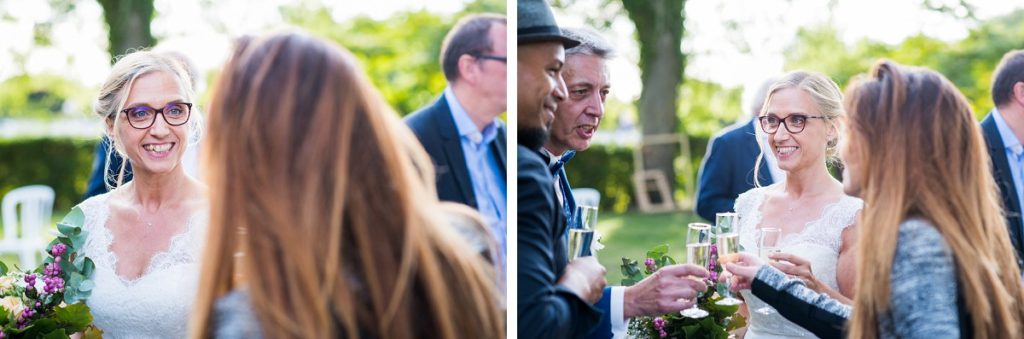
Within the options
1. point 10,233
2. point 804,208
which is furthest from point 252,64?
point 10,233

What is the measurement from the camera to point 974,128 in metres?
2.48

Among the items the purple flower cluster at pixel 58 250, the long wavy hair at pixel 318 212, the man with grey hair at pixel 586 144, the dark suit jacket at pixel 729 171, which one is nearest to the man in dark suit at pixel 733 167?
the dark suit jacket at pixel 729 171

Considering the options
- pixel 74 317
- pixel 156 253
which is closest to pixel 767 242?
pixel 156 253

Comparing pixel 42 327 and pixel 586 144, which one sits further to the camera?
pixel 586 144

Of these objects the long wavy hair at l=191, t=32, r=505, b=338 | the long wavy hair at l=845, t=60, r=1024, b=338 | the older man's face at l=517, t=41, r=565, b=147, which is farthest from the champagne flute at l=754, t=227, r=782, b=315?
the long wavy hair at l=191, t=32, r=505, b=338

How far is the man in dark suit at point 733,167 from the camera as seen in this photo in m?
2.98

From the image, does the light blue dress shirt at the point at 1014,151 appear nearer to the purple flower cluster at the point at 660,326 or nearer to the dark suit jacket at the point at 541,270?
the purple flower cluster at the point at 660,326

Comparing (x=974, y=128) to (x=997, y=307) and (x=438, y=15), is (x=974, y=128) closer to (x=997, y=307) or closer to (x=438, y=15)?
(x=997, y=307)

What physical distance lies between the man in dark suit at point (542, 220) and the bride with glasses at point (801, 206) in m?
0.57

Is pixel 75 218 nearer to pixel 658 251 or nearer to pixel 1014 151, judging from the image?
pixel 658 251

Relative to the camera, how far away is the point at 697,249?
282 cm

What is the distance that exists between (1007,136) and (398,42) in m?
2.36

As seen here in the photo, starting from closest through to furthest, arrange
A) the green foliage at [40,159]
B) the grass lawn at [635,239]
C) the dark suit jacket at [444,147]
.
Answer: the dark suit jacket at [444,147]
the grass lawn at [635,239]
the green foliage at [40,159]

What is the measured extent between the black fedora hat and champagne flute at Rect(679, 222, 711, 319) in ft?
2.04
